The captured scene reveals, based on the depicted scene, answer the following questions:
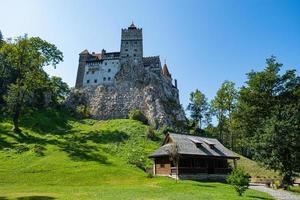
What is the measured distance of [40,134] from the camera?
66.9 metres

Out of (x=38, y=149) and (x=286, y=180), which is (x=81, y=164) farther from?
(x=286, y=180)

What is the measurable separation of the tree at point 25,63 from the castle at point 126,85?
31.3 meters

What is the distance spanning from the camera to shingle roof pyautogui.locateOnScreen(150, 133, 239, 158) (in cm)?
4768

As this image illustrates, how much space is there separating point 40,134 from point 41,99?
27666 millimetres

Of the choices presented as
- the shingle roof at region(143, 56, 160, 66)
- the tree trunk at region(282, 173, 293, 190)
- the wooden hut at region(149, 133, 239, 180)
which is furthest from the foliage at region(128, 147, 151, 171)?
the shingle roof at region(143, 56, 160, 66)

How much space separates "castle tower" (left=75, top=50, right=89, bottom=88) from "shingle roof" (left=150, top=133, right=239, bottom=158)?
2520 inches

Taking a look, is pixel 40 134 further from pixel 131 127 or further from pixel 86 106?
pixel 86 106

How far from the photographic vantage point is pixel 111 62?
356ft

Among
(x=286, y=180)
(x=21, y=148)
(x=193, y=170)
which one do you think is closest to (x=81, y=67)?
(x=21, y=148)

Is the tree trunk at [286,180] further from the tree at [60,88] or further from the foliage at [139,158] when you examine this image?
the tree at [60,88]

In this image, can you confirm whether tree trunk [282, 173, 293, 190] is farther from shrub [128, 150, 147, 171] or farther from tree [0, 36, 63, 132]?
tree [0, 36, 63, 132]

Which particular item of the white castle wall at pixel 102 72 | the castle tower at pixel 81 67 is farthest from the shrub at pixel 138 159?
the castle tower at pixel 81 67

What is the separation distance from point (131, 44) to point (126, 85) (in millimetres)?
16380

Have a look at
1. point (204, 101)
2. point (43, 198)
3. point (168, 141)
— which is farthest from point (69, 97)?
point (43, 198)
